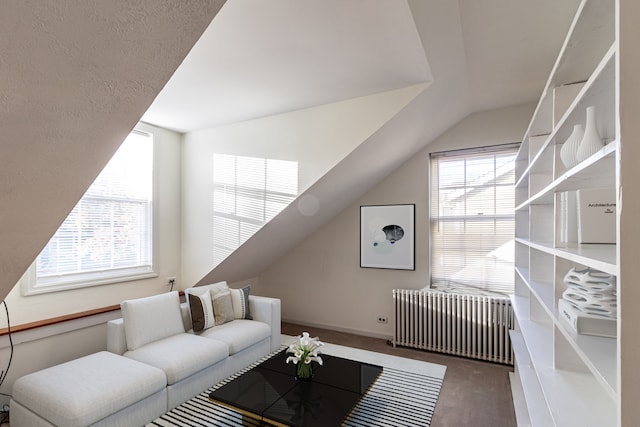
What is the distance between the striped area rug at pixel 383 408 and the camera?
2.37 metres

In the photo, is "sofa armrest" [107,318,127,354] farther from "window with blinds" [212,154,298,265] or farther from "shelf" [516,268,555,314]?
"shelf" [516,268,555,314]

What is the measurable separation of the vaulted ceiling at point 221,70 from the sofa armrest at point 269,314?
1.37 m

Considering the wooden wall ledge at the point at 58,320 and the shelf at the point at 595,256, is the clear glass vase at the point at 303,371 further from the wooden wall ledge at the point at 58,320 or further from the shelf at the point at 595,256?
the wooden wall ledge at the point at 58,320

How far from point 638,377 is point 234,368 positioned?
302 centimetres

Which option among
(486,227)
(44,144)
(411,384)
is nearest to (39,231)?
(44,144)

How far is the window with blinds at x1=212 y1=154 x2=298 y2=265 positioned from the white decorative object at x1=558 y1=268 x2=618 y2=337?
7.92 feet

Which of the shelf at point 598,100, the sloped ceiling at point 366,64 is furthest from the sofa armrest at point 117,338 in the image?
the shelf at point 598,100

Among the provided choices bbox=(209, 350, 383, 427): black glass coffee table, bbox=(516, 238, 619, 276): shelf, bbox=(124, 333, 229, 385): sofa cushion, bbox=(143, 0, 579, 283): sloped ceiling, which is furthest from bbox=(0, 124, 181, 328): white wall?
bbox=(516, 238, 619, 276): shelf

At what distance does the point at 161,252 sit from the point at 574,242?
3.85m

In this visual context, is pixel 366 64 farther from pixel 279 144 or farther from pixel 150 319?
pixel 150 319

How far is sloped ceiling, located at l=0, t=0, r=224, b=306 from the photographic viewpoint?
891 millimetres

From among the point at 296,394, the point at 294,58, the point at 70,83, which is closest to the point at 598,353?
the point at 296,394

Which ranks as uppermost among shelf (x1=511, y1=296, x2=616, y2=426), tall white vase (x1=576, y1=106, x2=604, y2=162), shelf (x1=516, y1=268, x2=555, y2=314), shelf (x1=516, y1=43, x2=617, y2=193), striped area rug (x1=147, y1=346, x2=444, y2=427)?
shelf (x1=516, y1=43, x2=617, y2=193)

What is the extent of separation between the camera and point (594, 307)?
1.20 metres
